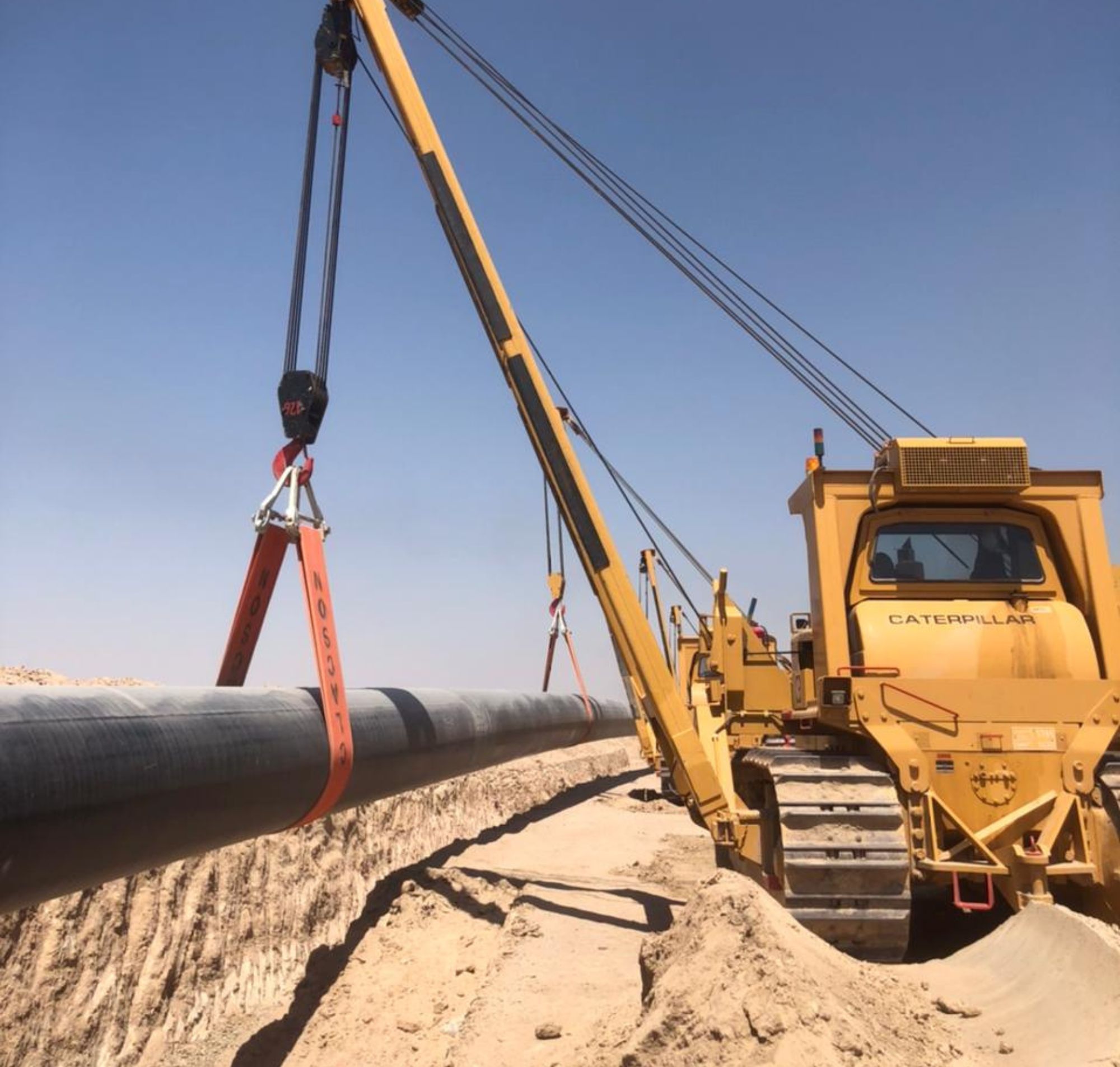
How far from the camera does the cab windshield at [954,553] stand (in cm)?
647

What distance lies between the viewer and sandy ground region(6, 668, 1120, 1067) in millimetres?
3408

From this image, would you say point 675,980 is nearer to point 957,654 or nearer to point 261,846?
point 957,654

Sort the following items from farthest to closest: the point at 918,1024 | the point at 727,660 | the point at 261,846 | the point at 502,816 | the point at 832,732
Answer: the point at 502,816 → the point at 727,660 → the point at 261,846 → the point at 832,732 → the point at 918,1024

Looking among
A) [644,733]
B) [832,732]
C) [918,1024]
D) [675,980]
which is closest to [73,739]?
[675,980]

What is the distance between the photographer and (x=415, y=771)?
682cm

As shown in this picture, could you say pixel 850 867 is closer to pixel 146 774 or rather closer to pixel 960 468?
pixel 960 468

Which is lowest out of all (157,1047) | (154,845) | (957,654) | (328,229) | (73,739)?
(157,1047)

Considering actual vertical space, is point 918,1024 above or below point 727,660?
below

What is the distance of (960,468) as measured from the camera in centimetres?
635

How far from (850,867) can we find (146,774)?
367 centimetres

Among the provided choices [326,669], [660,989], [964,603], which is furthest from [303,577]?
[964,603]

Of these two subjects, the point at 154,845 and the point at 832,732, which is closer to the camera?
the point at 154,845

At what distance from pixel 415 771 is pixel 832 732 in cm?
306

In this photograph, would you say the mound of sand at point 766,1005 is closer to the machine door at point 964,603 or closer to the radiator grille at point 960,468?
the machine door at point 964,603
